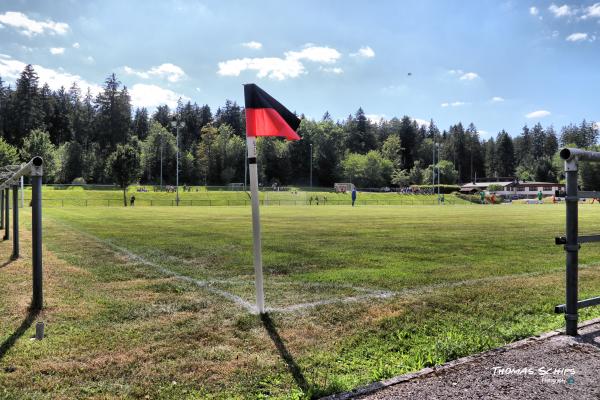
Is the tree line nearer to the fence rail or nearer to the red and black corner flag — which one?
the fence rail

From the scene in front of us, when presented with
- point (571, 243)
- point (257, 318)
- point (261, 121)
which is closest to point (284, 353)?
point (257, 318)

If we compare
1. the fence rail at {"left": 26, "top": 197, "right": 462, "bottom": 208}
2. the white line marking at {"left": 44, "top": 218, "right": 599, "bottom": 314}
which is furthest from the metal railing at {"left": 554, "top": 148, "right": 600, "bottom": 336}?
the fence rail at {"left": 26, "top": 197, "right": 462, "bottom": 208}

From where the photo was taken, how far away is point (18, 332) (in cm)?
470

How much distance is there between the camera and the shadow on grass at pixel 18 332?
4200mm

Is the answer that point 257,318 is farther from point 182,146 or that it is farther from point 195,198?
point 182,146

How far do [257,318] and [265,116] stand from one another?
244 cm

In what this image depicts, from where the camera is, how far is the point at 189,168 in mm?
118750

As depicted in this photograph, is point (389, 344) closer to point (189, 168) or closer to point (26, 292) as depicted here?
point (26, 292)

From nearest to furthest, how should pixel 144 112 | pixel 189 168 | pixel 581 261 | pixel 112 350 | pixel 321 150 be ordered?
1. pixel 112 350
2. pixel 581 261
3. pixel 189 168
4. pixel 321 150
5. pixel 144 112

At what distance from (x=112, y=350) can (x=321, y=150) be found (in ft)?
406

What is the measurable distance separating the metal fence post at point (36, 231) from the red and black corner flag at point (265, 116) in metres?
2.66

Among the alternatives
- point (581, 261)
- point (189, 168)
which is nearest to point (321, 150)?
point (189, 168)

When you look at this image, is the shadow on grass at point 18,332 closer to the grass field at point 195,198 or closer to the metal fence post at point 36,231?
the metal fence post at point 36,231

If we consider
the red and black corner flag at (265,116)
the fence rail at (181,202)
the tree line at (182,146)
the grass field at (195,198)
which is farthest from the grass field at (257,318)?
the tree line at (182,146)
